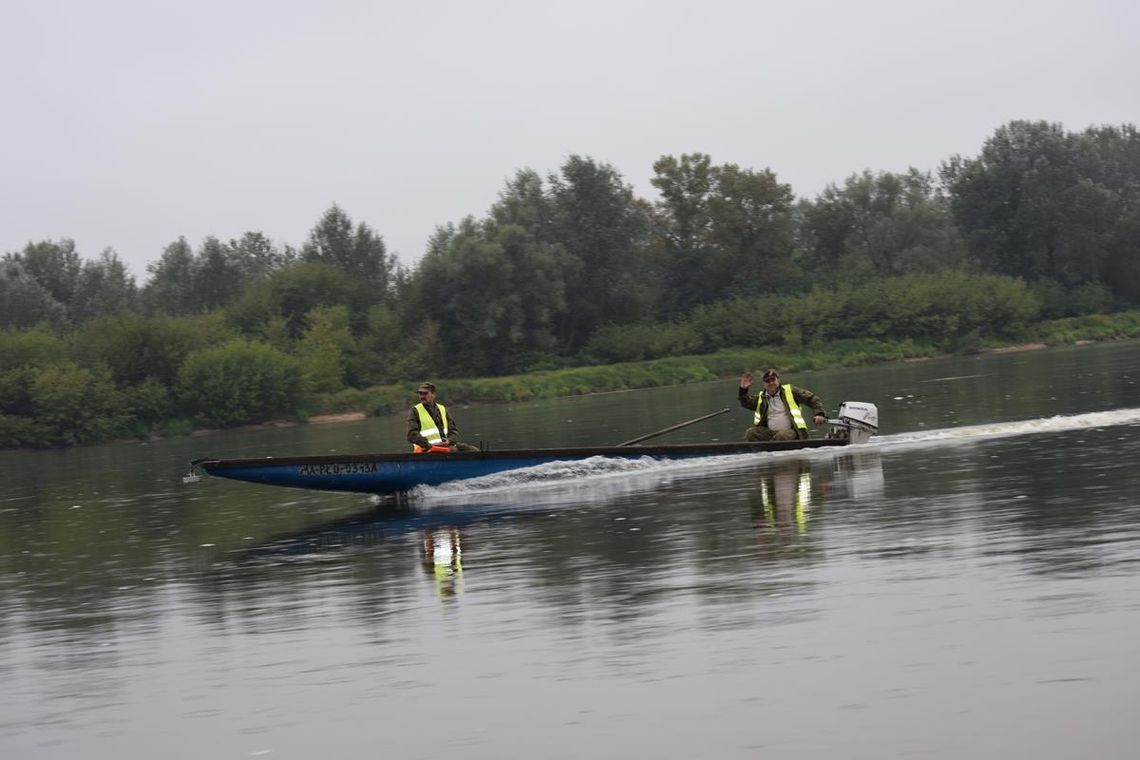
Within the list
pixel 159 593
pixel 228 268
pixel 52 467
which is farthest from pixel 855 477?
pixel 228 268

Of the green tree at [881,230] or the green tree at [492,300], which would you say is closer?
the green tree at [492,300]

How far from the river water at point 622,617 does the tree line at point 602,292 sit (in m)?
48.3

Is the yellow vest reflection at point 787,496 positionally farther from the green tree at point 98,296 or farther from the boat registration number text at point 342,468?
the green tree at point 98,296

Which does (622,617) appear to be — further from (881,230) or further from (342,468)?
(881,230)

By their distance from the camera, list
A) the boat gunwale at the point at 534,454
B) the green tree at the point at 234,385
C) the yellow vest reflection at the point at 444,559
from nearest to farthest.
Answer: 1. the yellow vest reflection at the point at 444,559
2. the boat gunwale at the point at 534,454
3. the green tree at the point at 234,385

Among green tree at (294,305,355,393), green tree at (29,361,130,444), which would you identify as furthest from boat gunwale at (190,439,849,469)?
green tree at (294,305,355,393)

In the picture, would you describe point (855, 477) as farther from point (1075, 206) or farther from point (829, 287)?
point (1075, 206)

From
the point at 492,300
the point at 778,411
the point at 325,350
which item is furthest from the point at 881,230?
the point at 778,411

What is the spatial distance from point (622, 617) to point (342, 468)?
12.0 metres

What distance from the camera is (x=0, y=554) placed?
21797 mm

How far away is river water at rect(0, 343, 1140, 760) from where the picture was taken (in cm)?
858

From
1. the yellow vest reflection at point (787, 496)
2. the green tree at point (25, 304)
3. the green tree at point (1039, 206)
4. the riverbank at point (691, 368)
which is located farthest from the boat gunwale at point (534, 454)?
the green tree at point (25, 304)

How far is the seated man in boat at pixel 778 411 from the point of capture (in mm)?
25516

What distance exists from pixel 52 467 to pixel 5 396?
22119 millimetres
